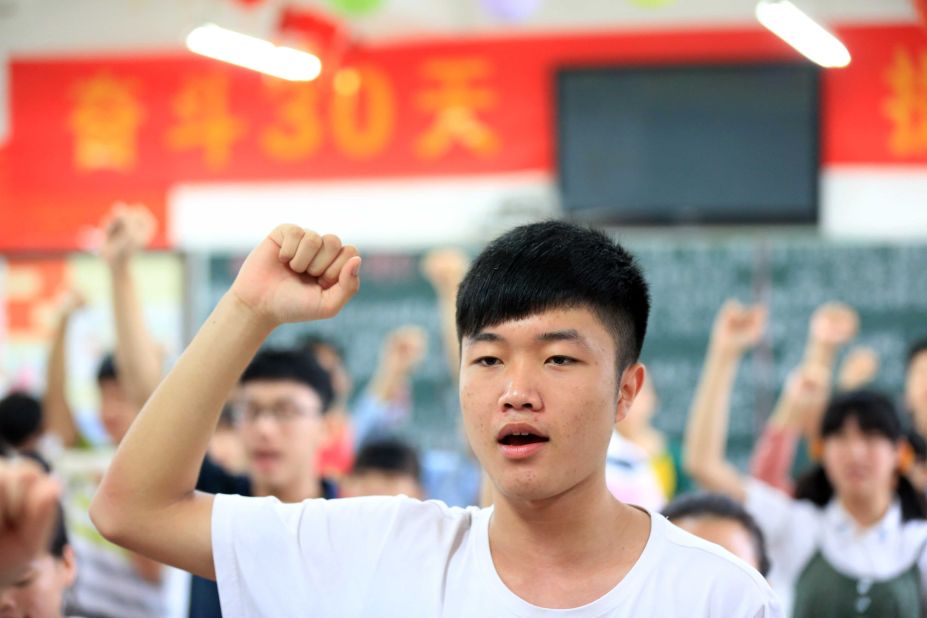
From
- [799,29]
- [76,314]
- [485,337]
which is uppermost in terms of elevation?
[799,29]

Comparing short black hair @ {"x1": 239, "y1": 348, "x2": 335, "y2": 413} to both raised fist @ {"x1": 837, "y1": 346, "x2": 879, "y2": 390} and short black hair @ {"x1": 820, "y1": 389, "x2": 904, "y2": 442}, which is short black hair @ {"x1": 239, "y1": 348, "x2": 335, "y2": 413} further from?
raised fist @ {"x1": 837, "y1": 346, "x2": 879, "y2": 390}

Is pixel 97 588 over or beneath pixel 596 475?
beneath

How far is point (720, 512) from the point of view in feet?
7.40

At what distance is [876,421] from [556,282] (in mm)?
1821

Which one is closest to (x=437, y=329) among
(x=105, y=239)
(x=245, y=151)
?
(x=245, y=151)

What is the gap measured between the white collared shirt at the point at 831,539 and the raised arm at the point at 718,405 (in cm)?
8

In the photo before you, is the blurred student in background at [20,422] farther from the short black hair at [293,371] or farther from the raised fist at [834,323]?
the raised fist at [834,323]

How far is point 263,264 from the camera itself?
128 centimetres

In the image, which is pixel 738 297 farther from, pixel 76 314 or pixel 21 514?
pixel 21 514

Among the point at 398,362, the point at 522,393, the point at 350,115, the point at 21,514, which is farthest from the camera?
the point at 350,115

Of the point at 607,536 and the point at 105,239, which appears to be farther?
the point at 105,239

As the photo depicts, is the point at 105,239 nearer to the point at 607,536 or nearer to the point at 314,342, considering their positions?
the point at 607,536

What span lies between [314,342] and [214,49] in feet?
4.19

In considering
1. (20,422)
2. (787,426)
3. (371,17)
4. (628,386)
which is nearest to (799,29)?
(787,426)
